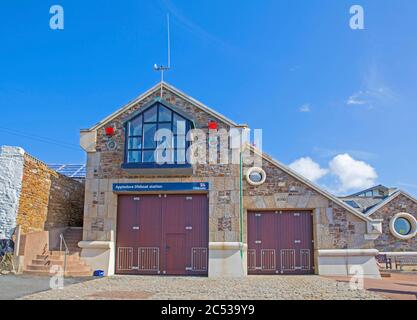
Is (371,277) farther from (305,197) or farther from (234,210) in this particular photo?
(234,210)

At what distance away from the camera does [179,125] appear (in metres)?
15.0

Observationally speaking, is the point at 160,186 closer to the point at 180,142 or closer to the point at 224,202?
the point at 180,142

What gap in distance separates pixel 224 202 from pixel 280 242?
8.14ft

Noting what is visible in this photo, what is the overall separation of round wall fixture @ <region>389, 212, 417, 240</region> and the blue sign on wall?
1461 centimetres

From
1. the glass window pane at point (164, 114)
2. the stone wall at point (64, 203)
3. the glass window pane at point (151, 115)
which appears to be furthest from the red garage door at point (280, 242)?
the stone wall at point (64, 203)

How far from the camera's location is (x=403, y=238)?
24.2 m

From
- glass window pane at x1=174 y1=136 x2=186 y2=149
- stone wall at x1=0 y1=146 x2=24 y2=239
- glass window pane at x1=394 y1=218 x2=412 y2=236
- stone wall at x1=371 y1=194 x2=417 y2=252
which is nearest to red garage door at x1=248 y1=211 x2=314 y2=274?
glass window pane at x1=174 y1=136 x2=186 y2=149

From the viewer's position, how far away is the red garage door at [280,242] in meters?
15.0

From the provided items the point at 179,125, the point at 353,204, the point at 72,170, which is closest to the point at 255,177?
the point at 179,125

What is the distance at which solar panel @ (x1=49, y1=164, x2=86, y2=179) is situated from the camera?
20.7m

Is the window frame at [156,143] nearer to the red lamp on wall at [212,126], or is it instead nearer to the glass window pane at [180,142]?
the glass window pane at [180,142]

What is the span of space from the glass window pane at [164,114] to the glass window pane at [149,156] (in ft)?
3.96

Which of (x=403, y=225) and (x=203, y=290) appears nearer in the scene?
(x=203, y=290)
